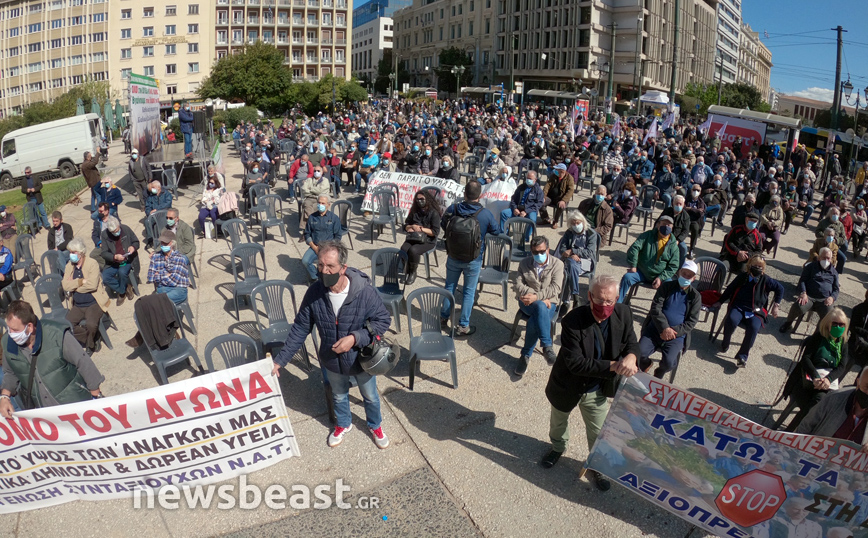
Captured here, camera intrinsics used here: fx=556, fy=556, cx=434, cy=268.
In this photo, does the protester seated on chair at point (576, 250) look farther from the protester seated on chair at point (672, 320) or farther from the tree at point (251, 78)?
the tree at point (251, 78)

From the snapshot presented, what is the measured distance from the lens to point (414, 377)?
6.24 meters

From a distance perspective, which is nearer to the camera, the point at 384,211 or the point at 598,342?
the point at 598,342

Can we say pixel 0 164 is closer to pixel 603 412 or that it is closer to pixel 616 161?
pixel 616 161

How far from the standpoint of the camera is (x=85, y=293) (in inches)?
287

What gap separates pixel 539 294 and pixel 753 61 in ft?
531

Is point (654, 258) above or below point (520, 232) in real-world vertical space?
below

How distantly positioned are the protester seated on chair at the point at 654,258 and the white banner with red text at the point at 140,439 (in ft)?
17.7

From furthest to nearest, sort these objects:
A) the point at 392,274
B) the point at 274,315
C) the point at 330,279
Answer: the point at 392,274
the point at 274,315
the point at 330,279

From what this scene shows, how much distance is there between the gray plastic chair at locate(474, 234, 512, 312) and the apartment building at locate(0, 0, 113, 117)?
82.0 metres

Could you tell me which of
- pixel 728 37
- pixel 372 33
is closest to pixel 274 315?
pixel 728 37

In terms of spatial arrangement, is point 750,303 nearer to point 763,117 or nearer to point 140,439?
point 140,439

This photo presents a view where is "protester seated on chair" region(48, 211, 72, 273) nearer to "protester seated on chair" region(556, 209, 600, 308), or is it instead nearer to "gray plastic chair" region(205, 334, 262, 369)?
"gray plastic chair" region(205, 334, 262, 369)

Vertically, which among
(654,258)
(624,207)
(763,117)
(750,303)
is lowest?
(750,303)

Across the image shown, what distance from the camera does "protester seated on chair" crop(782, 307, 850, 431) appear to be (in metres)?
5.12
